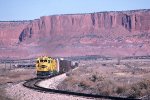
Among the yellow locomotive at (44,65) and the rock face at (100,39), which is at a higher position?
the rock face at (100,39)

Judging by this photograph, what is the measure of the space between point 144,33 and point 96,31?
22032mm

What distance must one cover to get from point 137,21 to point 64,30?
3449 cm

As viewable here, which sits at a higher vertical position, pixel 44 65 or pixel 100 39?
pixel 100 39

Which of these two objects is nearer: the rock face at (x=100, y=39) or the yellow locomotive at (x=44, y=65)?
the yellow locomotive at (x=44, y=65)

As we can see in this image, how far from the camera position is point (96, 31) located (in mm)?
193750

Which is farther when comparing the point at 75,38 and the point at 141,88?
the point at 75,38

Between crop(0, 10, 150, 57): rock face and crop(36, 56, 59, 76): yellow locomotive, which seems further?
crop(0, 10, 150, 57): rock face

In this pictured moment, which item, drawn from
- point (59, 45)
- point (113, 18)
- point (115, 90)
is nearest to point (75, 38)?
point (59, 45)

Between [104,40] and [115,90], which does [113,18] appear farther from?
[115,90]

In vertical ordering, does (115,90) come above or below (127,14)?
below

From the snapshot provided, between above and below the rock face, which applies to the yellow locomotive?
below

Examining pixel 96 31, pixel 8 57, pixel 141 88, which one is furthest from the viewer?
pixel 96 31

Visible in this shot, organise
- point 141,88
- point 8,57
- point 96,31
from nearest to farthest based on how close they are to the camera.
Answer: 1. point 141,88
2. point 8,57
3. point 96,31

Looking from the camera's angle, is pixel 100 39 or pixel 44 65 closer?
pixel 44 65
